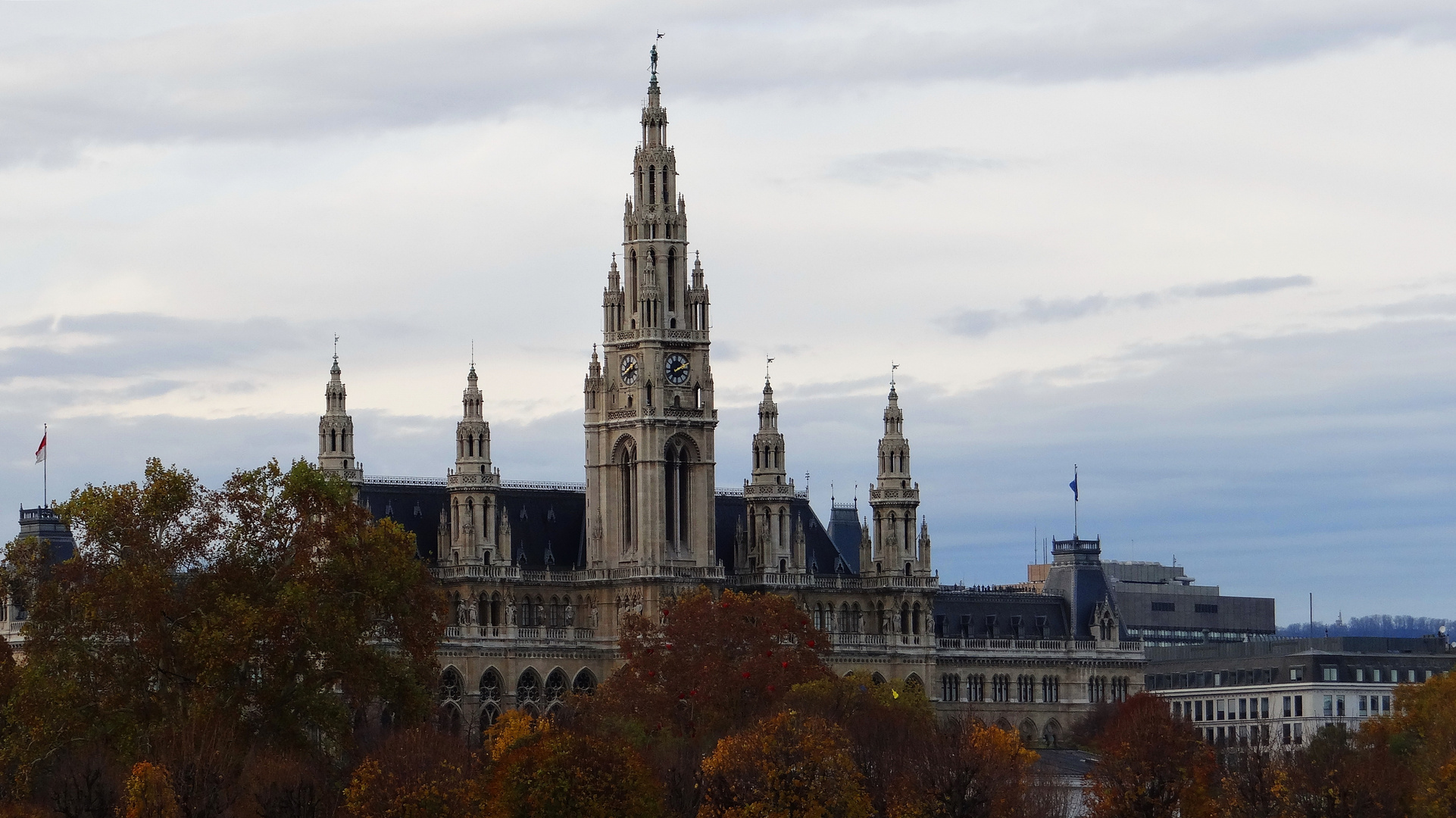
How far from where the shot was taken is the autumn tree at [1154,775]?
140 meters

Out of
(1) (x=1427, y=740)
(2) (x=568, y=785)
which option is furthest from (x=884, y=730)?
(2) (x=568, y=785)

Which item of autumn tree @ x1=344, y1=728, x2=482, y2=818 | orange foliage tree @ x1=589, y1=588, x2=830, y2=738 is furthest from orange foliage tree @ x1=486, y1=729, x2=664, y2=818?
orange foliage tree @ x1=589, y1=588, x2=830, y2=738

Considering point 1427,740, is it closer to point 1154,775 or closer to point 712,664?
point 1154,775

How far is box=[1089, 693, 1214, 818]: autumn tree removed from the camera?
5492 inches

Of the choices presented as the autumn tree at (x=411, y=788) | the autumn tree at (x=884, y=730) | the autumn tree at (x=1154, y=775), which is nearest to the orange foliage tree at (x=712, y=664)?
the autumn tree at (x=884, y=730)

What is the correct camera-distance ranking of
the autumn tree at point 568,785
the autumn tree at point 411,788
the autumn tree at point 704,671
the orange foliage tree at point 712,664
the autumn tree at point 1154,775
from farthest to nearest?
the orange foliage tree at point 712,664 → the autumn tree at point 704,671 → the autumn tree at point 1154,775 → the autumn tree at point 568,785 → the autumn tree at point 411,788

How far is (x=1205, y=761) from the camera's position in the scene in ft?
515

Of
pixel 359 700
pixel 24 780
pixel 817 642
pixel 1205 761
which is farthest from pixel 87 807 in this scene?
pixel 817 642

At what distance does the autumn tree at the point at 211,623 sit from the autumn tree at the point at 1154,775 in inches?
1278

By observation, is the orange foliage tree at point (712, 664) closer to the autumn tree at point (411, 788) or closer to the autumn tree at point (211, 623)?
the autumn tree at point (211, 623)

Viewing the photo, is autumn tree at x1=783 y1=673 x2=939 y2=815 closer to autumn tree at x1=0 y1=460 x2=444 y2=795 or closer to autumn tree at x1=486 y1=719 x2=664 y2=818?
autumn tree at x1=486 y1=719 x2=664 y2=818

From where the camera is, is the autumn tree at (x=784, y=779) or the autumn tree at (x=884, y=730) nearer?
the autumn tree at (x=784, y=779)

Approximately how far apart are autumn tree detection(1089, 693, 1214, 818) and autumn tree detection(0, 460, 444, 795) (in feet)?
107

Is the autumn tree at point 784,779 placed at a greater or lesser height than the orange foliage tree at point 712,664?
lesser
